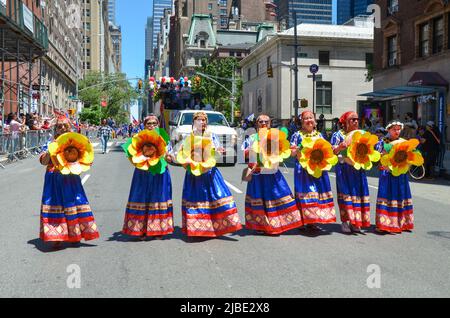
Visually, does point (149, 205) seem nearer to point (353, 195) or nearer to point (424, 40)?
point (353, 195)

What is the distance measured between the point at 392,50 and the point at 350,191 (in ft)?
95.7

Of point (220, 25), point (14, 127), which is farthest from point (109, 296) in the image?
Answer: point (220, 25)

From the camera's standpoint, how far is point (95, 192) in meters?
11.4

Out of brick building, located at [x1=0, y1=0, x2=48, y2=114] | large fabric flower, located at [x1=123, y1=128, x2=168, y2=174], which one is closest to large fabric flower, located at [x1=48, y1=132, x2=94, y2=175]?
large fabric flower, located at [x1=123, y1=128, x2=168, y2=174]

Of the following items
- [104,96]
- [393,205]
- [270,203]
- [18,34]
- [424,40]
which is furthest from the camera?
[104,96]

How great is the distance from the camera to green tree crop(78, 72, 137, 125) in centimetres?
7995

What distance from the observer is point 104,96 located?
8525cm

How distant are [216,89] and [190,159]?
65981 millimetres

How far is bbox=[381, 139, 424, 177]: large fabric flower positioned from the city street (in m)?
0.94

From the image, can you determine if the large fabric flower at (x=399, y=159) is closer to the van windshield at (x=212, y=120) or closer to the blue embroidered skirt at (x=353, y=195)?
the blue embroidered skirt at (x=353, y=195)

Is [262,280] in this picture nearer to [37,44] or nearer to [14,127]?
[14,127]

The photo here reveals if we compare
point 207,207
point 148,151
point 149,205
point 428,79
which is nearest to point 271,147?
point 207,207

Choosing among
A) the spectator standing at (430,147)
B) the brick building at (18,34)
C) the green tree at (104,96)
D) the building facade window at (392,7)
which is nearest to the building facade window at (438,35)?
the building facade window at (392,7)

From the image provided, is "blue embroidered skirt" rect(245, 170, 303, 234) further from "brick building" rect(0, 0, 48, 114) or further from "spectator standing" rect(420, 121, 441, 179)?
"brick building" rect(0, 0, 48, 114)
